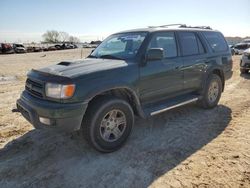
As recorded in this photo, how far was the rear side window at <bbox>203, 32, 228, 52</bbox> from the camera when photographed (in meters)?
5.89

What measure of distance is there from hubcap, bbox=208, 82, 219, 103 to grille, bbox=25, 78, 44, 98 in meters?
3.85

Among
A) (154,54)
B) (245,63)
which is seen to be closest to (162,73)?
(154,54)

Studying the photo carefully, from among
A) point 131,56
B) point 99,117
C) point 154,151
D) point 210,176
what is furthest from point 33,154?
point 210,176

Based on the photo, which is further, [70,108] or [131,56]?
[131,56]

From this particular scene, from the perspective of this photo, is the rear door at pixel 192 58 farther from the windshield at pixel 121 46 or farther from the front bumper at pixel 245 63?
the front bumper at pixel 245 63

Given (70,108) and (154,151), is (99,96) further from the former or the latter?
(154,151)

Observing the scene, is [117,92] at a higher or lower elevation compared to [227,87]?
higher

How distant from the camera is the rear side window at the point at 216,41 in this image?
589cm

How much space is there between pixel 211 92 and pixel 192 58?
48.6 inches

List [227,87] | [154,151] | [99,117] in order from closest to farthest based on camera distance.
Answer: [99,117], [154,151], [227,87]

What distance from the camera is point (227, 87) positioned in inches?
329

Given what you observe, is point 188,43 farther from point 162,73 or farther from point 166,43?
point 162,73

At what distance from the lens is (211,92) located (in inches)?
237

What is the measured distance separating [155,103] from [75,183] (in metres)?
2.11
